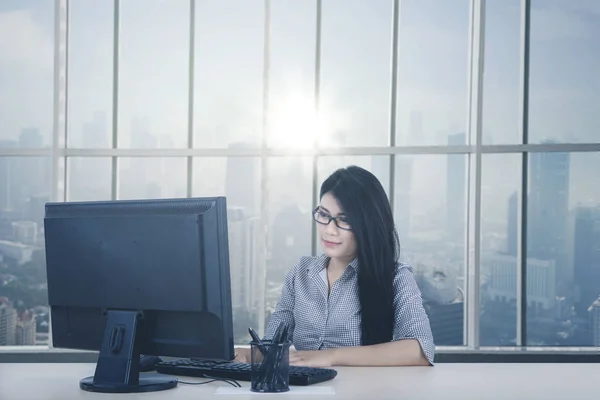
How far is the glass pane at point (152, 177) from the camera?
17.1 feet

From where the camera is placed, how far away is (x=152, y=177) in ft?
17.1

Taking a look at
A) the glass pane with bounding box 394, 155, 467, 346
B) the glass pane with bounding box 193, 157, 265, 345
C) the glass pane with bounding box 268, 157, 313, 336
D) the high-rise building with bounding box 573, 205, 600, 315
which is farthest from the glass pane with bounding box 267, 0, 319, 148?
the high-rise building with bounding box 573, 205, 600, 315

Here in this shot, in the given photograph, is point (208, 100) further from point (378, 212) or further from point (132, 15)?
point (378, 212)

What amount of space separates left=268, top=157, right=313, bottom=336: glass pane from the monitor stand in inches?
117

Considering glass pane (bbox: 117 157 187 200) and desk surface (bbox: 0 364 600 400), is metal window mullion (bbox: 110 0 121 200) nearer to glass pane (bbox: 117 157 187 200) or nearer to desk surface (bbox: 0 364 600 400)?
glass pane (bbox: 117 157 187 200)

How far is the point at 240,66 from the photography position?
5.21 metres

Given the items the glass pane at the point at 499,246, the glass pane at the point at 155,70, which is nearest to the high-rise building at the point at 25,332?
the glass pane at the point at 155,70

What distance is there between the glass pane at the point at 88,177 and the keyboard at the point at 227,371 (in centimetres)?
297

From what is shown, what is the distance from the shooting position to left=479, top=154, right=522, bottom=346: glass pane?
5.09m

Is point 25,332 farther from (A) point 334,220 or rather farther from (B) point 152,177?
(A) point 334,220

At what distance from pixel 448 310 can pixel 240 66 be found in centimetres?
211

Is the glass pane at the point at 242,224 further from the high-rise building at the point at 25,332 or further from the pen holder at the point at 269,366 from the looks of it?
the pen holder at the point at 269,366

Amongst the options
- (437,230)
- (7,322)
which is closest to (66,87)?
(7,322)

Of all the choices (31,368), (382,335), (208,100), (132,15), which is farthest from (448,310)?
(31,368)
